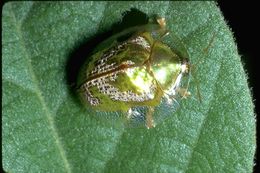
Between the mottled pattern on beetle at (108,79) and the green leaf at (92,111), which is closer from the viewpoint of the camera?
the green leaf at (92,111)

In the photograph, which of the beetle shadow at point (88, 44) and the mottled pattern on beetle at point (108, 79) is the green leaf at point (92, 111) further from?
the mottled pattern on beetle at point (108, 79)

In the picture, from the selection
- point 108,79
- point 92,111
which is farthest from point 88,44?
point 92,111

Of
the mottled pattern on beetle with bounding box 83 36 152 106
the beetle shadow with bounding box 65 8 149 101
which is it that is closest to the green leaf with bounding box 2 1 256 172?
the beetle shadow with bounding box 65 8 149 101

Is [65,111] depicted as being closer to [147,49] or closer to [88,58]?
[88,58]

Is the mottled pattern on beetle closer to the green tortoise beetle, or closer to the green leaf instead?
the green tortoise beetle

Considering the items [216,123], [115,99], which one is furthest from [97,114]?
[216,123]

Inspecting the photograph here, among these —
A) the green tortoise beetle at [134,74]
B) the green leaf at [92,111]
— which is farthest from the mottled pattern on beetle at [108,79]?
the green leaf at [92,111]

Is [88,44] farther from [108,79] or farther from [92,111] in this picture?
[92,111]

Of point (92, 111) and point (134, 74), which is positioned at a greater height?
point (134, 74)
